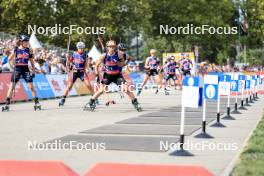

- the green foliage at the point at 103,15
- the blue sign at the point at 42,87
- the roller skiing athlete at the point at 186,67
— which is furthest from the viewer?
the green foliage at the point at 103,15

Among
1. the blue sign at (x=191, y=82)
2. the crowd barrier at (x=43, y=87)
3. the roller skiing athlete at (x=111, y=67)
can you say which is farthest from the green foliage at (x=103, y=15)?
the blue sign at (x=191, y=82)

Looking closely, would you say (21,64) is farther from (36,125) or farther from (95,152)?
(95,152)

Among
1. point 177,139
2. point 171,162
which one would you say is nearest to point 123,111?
point 177,139

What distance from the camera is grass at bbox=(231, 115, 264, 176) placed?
24.9ft

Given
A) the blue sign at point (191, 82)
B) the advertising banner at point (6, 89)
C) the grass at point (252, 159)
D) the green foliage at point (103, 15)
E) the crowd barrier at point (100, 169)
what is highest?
the green foliage at point (103, 15)

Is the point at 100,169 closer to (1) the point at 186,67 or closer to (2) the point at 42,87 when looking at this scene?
(2) the point at 42,87

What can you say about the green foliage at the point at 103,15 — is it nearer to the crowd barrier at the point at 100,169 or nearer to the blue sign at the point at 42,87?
the blue sign at the point at 42,87

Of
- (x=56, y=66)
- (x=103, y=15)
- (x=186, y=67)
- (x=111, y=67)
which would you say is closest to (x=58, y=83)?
(x=56, y=66)

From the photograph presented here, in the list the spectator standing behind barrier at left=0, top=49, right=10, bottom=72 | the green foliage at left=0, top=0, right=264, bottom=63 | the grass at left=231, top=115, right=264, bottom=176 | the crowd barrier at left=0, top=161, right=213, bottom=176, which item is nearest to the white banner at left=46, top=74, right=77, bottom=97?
the spectator standing behind barrier at left=0, top=49, right=10, bottom=72

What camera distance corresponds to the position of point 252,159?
859 centimetres

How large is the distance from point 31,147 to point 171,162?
260 centimetres

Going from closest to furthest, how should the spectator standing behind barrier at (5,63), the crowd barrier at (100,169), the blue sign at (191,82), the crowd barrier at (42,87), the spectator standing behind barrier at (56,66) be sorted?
1. the crowd barrier at (100,169)
2. the blue sign at (191,82)
3. the crowd barrier at (42,87)
4. the spectator standing behind barrier at (5,63)
5. the spectator standing behind barrier at (56,66)

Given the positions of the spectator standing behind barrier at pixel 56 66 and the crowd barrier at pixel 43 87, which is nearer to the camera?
the crowd barrier at pixel 43 87

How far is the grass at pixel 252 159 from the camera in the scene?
7.59m
